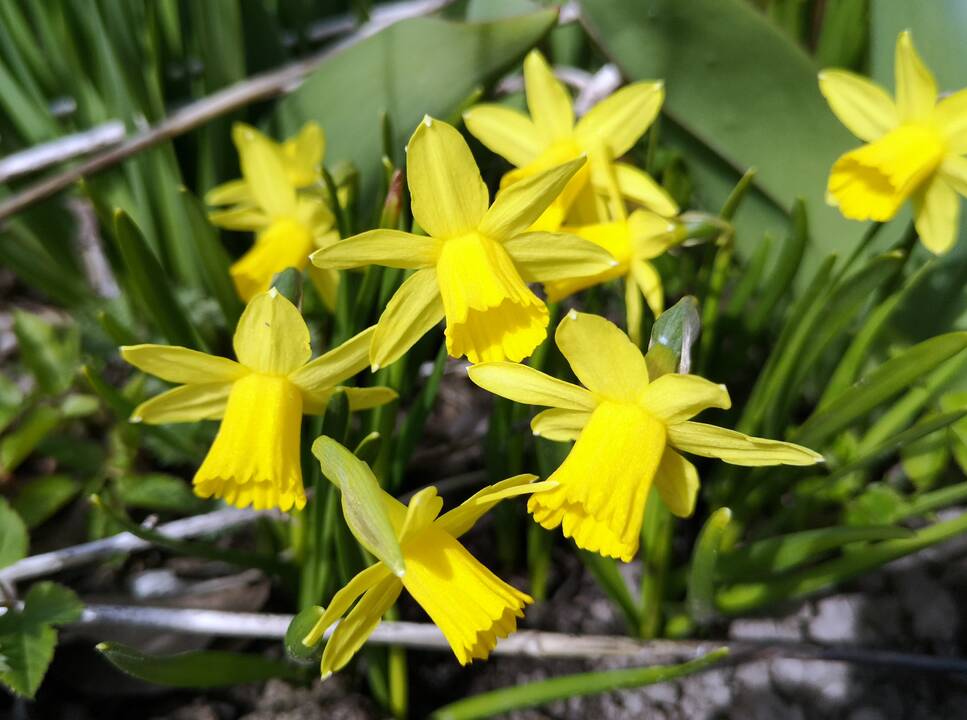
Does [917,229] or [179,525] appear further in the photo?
[179,525]

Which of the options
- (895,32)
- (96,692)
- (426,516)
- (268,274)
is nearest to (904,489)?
(895,32)

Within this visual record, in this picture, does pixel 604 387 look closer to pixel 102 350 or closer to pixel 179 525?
pixel 179 525

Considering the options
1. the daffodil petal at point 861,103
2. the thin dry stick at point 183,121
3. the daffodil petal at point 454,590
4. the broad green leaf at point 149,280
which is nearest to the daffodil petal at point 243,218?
the broad green leaf at point 149,280

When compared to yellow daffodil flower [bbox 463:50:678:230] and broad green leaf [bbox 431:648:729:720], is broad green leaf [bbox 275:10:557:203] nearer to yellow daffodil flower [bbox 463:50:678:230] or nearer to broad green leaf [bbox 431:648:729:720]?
yellow daffodil flower [bbox 463:50:678:230]

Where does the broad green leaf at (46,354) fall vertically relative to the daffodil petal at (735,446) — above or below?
below

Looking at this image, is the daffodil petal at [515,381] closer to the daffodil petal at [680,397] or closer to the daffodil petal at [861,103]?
the daffodil petal at [680,397]

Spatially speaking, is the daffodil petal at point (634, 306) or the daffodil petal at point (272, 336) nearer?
the daffodil petal at point (272, 336)

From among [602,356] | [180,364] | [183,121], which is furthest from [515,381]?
[183,121]
